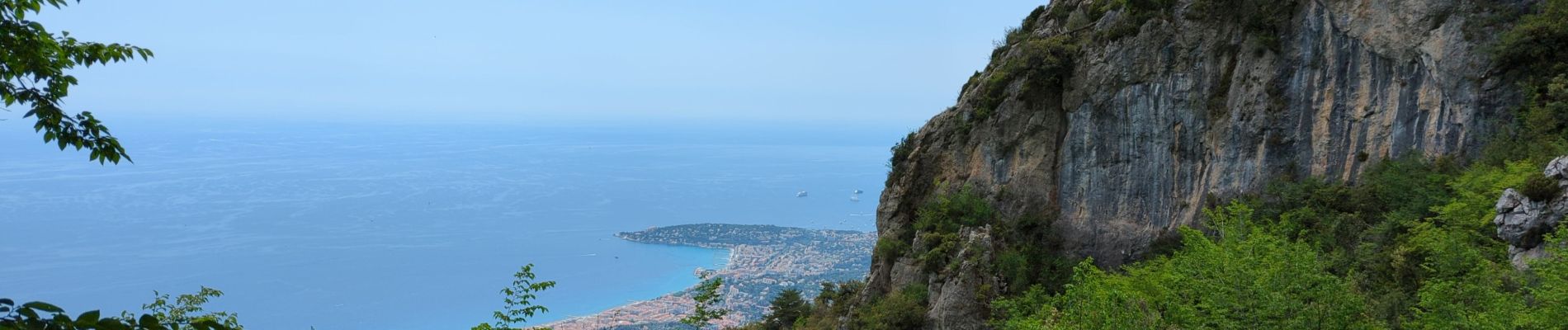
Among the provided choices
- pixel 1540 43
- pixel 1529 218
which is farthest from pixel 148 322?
pixel 1540 43

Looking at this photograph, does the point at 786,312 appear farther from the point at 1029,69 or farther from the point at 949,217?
the point at 1029,69

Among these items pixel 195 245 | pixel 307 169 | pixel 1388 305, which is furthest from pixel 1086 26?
pixel 307 169

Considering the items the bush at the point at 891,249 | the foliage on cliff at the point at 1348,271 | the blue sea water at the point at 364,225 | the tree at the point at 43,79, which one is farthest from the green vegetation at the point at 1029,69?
the blue sea water at the point at 364,225

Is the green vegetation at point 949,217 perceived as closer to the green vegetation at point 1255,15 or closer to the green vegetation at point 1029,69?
the green vegetation at point 1029,69

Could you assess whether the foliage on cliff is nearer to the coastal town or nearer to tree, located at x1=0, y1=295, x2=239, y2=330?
tree, located at x1=0, y1=295, x2=239, y2=330

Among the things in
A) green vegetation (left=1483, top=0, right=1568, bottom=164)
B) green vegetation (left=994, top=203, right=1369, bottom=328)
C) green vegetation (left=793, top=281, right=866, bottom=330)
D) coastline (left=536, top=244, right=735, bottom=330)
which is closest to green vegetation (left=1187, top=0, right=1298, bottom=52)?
green vegetation (left=1483, top=0, right=1568, bottom=164)

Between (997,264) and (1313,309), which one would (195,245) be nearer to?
(997,264)
